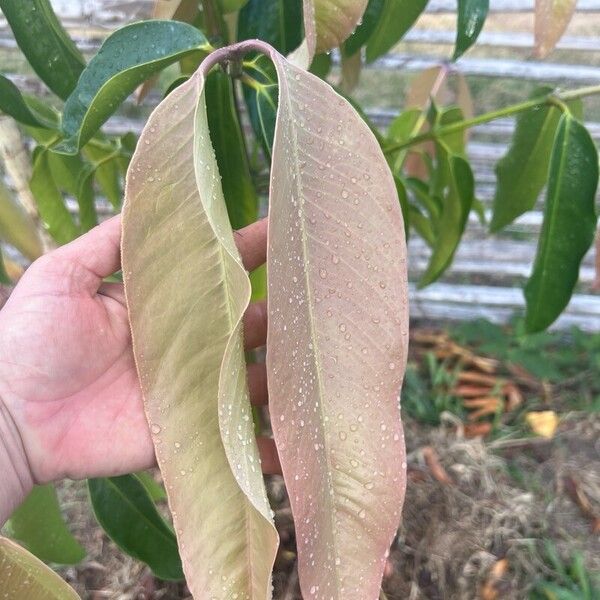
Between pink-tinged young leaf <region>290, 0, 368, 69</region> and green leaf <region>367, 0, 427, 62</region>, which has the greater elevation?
pink-tinged young leaf <region>290, 0, 368, 69</region>

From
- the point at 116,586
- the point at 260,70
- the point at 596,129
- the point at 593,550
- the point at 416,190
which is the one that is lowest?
the point at 593,550

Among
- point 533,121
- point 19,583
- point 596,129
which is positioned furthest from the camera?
point 596,129

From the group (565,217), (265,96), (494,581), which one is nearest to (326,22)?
(265,96)

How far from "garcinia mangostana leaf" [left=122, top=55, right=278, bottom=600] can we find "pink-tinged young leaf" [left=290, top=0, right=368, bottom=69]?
0.07 metres

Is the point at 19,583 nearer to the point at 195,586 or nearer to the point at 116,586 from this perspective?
the point at 195,586

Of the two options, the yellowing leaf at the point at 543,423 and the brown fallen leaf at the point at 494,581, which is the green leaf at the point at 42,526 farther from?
the yellowing leaf at the point at 543,423

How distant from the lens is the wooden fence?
1125 millimetres

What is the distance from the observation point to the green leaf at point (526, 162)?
67 centimetres

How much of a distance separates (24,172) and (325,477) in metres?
0.49

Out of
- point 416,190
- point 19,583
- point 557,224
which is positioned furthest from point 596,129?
point 19,583

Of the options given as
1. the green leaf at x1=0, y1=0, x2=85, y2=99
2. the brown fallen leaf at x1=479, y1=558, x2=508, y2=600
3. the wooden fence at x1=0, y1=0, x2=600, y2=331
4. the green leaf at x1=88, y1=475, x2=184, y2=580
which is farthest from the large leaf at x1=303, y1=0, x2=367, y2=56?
the brown fallen leaf at x1=479, y1=558, x2=508, y2=600

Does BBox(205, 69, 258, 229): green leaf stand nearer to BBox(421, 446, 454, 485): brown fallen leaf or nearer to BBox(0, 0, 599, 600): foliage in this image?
BBox(0, 0, 599, 600): foliage

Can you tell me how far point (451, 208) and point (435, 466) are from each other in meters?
0.56

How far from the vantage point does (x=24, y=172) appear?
0.68 m
